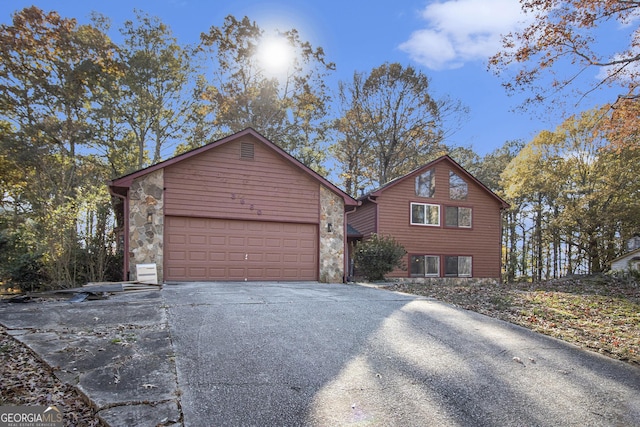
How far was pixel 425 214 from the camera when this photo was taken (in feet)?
63.7

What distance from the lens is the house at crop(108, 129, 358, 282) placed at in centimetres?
1191

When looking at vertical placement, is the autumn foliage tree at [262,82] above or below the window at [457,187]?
above

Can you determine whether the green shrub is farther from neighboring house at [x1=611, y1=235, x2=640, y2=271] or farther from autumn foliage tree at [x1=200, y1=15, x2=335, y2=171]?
autumn foliage tree at [x1=200, y1=15, x2=335, y2=171]

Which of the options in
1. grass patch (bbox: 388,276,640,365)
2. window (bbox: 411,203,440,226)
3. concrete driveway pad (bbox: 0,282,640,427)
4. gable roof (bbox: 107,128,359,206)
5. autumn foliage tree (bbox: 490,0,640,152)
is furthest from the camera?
window (bbox: 411,203,440,226)

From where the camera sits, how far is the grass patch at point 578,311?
261 inches

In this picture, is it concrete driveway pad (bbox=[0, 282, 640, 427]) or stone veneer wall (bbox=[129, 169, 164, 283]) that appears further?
stone veneer wall (bbox=[129, 169, 164, 283])

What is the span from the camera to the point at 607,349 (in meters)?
6.17

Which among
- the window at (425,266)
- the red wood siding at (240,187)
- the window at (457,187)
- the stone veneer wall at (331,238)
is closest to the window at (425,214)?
the window at (457,187)

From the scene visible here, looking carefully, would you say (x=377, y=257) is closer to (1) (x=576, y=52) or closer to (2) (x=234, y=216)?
(2) (x=234, y=216)

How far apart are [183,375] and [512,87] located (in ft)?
34.1

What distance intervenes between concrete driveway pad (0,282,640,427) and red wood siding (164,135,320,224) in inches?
215

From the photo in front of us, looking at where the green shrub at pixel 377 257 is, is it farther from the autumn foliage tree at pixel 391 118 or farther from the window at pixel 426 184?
the autumn foliage tree at pixel 391 118

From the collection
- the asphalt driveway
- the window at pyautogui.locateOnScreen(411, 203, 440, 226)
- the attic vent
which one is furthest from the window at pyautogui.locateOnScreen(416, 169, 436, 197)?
the asphalt driveway

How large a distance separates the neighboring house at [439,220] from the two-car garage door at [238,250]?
549 centimetres
